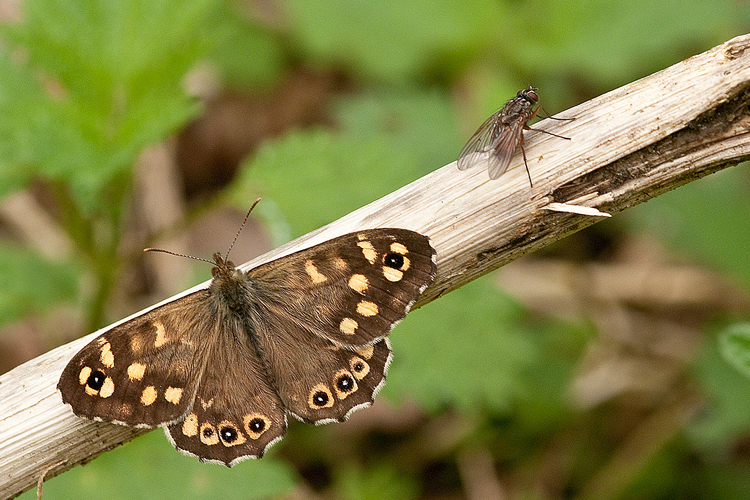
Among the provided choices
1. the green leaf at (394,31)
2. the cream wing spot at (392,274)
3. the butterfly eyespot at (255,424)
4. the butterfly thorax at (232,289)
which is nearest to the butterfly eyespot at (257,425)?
the butterfly eyespot at (255,424)

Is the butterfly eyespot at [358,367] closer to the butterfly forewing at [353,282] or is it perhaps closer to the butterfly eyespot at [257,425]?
the butterfly forewing at [353,282]

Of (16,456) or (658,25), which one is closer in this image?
(16,456)

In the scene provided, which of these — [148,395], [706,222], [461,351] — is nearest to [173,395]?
[148,395]

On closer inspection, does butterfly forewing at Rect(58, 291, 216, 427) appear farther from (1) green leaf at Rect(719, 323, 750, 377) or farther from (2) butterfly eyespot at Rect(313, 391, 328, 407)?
(1) green leaf at Rect(719, 323, 750, 377)

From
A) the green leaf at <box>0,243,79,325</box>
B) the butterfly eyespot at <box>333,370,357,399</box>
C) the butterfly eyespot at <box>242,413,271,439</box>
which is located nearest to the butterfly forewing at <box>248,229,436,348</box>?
the butterfly eyespot at <box>333,370,357,399</box>

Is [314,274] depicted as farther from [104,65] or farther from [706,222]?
[706,222]

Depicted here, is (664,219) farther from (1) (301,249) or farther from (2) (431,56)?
(1) (301,249)

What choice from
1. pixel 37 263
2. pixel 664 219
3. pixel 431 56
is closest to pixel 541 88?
pixel 431 56

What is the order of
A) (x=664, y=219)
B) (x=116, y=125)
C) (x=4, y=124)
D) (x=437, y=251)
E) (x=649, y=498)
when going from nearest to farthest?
(x=437, y=251) < (x=4, y=124) < (x=116, y=125) < (x=649, y=498) < (x=664, y=219)
